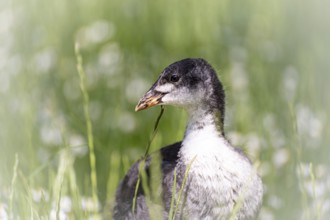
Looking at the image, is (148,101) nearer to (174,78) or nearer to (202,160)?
(174,78)

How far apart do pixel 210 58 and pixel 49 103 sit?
5.12 feet

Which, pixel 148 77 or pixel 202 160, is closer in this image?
pixel 202 160

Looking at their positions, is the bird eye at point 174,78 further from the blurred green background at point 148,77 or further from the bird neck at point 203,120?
the blurred green background at point 148,77

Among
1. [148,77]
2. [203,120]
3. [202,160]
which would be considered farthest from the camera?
[148,77]

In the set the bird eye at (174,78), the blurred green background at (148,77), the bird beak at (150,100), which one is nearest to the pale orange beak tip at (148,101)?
the bird beak at (150,100)

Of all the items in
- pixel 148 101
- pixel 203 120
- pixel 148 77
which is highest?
pixel 148 101

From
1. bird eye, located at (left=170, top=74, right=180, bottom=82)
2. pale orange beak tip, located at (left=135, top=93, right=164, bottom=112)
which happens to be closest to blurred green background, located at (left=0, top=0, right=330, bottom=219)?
pale orange beak tip, located at (left=135, top=93, right=164, bottom=112)

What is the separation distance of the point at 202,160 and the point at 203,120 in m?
0.25

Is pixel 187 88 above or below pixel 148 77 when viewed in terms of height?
above

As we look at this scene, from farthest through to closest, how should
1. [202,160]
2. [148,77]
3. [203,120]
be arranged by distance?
[148,77], [203,120], [202,160]

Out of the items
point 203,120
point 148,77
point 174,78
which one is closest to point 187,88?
point 174,78

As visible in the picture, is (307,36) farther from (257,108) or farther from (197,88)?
(197,88)

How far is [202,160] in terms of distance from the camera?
4.47m

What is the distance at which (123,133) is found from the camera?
6.65 meters
